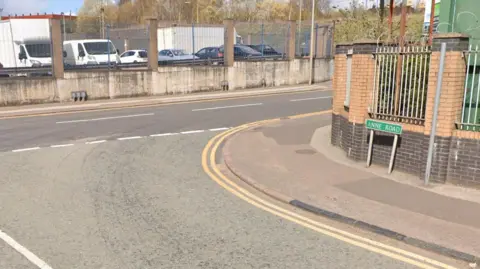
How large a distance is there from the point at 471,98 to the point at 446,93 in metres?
0.45

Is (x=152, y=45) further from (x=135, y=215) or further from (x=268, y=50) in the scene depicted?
(x=135, y=215)

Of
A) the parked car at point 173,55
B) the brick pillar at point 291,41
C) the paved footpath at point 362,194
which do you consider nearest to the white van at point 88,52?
the parked car at point 173,55

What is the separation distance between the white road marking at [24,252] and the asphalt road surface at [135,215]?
6cm

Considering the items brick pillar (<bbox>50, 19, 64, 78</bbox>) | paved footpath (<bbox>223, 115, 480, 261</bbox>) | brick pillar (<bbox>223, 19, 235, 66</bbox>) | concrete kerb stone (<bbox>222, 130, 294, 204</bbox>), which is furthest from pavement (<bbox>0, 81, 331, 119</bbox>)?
paved footpath (<bbox>223, 115, 480, 261</bbox>)

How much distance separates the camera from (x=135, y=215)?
6285 mm

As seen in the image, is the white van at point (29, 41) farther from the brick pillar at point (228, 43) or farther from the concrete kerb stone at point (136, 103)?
the brick pillar at point (228, 43)

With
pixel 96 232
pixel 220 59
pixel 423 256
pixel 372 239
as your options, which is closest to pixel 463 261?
pixel 423 256

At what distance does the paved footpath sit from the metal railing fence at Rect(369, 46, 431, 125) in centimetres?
121

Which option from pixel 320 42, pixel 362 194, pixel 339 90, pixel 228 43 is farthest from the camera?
pixel 320 42

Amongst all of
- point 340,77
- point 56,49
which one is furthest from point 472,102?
point 56,49

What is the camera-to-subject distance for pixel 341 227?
596 centimetres

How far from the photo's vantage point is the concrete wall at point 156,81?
1988 cm

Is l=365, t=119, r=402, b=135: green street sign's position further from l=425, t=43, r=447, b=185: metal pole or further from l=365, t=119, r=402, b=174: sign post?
l=425, t=43, r=447, b=185: metal pole

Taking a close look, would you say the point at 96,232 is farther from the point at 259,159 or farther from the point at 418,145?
the point at 418,145
